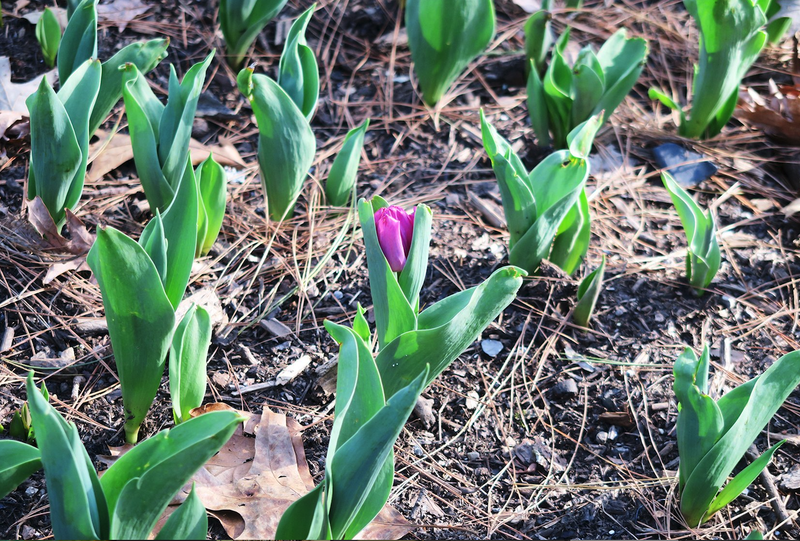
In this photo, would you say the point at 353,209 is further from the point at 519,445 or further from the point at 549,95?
the point at 519,445

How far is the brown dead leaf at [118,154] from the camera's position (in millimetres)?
A: 2174

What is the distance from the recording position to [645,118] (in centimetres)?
276

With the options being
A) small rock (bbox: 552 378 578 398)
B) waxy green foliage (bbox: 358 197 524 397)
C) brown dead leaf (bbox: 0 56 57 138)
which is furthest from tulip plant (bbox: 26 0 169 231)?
small rock (bbox: 552 378 578 398)

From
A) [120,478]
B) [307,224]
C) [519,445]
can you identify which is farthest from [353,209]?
[120,478]

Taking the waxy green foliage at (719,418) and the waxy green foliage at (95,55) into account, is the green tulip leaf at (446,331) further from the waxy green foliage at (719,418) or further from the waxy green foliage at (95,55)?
the waxy green foliage at (95,55)

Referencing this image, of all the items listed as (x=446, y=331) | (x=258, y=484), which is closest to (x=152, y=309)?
(x=258, y=484)

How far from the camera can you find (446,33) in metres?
2.36

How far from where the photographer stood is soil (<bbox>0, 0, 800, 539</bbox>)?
1.56m

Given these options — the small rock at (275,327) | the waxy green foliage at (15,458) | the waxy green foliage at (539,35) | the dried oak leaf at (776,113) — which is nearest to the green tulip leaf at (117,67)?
the small rock at (275,327)

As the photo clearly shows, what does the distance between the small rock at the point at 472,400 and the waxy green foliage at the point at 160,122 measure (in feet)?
3.14

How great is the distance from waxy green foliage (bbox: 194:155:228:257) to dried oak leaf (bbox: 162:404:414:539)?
1.73ft

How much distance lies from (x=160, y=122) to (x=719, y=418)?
1469mm

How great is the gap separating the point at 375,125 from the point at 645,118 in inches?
42.8

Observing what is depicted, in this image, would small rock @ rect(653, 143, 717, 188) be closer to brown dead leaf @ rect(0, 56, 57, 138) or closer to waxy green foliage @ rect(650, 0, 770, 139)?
waxy green foliage @ rect(650, 0, 770, 139)
